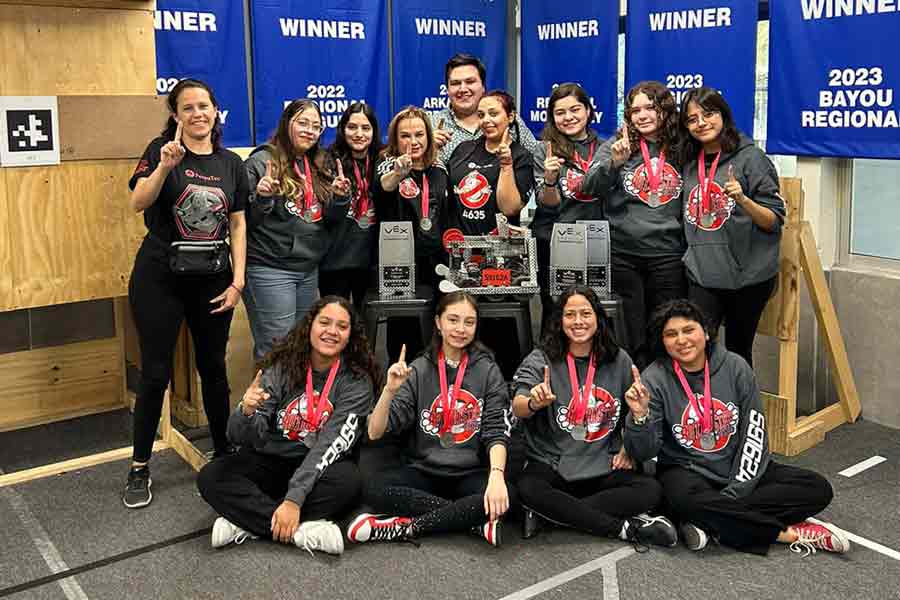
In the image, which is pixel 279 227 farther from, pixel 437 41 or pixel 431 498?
pixel 437 41

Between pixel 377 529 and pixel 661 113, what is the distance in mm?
1861

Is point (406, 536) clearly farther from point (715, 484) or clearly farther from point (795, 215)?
point (795, 215)

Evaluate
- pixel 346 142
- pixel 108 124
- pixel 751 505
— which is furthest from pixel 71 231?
pixel 751 505

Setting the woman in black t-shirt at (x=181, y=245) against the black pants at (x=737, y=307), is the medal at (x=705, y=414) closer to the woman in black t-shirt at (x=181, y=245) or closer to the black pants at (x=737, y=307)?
the black pants at (x=737, y=307)

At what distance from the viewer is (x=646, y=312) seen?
12.7 feet

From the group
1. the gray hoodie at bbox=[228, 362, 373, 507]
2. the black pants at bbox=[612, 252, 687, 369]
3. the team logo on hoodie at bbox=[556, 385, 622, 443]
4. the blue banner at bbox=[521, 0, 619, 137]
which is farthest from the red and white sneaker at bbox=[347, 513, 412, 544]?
the blue banner at bbox=[521, 0, 619, 137]

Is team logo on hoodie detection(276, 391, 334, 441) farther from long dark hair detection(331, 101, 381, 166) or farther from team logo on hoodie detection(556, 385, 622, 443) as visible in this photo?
long dark hair detection(331, 101, 381, 166)

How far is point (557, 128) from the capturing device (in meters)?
3.89

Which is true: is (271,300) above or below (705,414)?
above

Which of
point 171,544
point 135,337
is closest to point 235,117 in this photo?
point 135,337

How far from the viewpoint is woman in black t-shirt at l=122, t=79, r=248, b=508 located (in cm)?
329

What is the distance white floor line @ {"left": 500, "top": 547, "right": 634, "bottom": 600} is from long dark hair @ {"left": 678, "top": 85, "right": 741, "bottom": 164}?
5.01 ft

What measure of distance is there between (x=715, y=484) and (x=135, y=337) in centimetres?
272

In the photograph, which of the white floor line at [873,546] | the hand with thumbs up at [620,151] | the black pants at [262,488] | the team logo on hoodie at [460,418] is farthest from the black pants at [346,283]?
the white floor line at [873,546]
